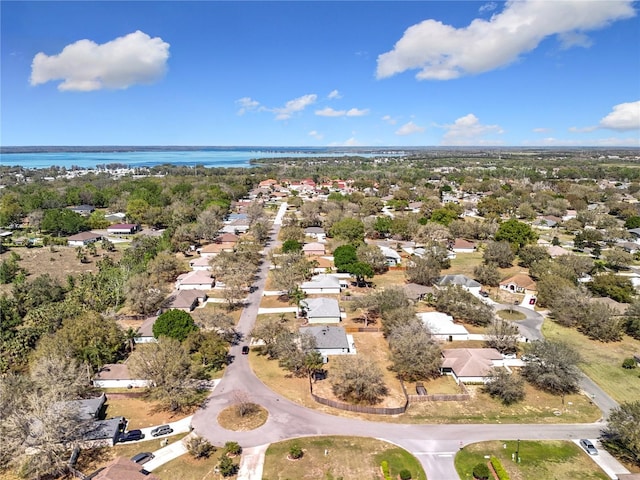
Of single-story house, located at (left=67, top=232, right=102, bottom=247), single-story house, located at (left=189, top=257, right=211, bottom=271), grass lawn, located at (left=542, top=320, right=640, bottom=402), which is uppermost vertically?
single-story house, located at (left=67, top=232, right=102, bottom=247)

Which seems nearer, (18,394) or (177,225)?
(18,394)

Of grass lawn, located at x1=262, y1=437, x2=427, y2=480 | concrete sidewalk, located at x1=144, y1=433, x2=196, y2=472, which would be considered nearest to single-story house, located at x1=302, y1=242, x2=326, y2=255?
grass lawn, located at x1=262, y1=437, x2=427, y2=480

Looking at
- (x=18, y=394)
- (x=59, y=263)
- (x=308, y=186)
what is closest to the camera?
(x=18, y=394)

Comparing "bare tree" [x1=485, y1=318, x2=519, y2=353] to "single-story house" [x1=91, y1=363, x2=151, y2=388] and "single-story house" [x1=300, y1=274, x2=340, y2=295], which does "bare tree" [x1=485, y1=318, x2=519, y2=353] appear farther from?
"single-story house" [x1=91, y1=363, x2=151, y2=388]

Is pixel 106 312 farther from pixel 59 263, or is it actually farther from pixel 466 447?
pixel 466 447

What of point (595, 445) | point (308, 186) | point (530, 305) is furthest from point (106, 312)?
point (308, 186)

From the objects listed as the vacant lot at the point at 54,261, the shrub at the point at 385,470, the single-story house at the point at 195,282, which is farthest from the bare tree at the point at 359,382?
the vacant lot at the point at 54,261
